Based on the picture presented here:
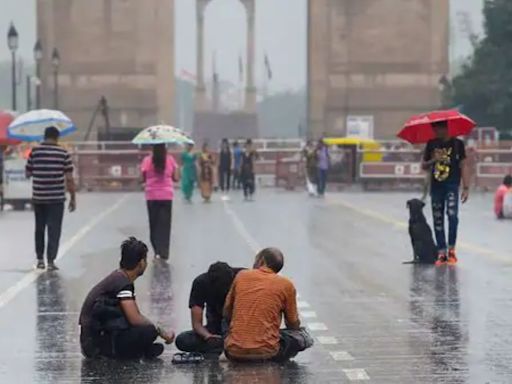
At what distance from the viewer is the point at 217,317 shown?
10.0 meters

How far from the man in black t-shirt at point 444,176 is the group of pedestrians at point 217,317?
6.83 metres

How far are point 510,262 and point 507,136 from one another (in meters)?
43.4

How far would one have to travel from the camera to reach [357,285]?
14750 mm

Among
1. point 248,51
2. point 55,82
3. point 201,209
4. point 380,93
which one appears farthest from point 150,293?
point 248,51

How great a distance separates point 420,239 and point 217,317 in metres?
7.27

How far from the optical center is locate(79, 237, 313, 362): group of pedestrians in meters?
9.56

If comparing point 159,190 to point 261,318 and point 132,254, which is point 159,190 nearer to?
point 132,254

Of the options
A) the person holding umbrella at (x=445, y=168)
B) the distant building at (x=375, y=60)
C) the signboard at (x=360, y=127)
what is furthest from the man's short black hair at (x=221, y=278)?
the distant building at (x=375, y=60)

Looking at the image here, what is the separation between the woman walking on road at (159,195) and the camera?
695 inches

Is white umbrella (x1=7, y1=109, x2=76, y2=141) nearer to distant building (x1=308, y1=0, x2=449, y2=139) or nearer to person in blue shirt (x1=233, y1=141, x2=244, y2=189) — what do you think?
person in blue shirt (x1=233, y1=141, x2=244, y2=189)

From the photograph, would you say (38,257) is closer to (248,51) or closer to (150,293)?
(150,293)

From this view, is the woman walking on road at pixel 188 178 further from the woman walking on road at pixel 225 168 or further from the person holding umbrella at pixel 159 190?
the person holding umbrella at pixel 159 190

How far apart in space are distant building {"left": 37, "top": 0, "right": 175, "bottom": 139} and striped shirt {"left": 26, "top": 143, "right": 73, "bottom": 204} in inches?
1688

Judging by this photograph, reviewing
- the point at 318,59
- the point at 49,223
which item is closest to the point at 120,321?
the point at 49,223
